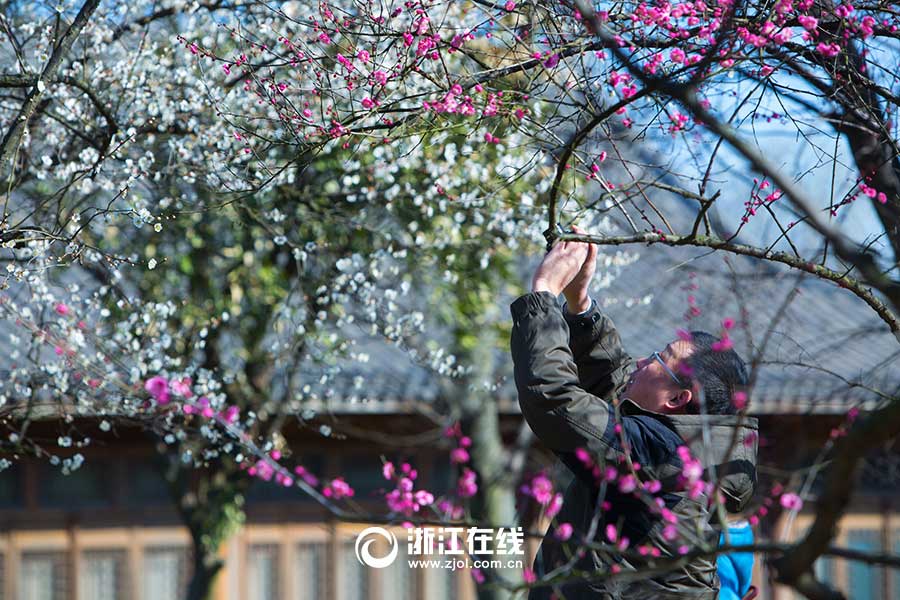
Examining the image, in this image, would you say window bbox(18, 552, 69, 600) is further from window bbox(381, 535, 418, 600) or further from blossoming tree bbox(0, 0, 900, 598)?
window bbox(381, 535, 418, 600)

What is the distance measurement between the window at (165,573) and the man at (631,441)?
589 cm

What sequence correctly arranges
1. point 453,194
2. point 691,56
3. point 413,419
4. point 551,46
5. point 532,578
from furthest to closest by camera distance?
point 413,419
point 453,194
point 551,46
point 691,56
point 532,578

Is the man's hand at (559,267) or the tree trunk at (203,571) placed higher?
the man's hand at (559,267)

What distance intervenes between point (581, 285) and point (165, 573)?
6.07 meters

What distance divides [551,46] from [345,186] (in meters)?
2.50

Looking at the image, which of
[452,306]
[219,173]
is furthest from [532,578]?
[452,306]

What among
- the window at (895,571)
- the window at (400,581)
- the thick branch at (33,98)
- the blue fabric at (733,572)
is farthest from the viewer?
the window at (895,571)

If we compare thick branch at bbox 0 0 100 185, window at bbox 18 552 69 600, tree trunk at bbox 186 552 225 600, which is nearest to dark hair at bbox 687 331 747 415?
thick branch at bbox 0 0 100 185

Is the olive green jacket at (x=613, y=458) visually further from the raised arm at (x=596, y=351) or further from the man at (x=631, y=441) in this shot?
the raised arm at (x=596, y=351)

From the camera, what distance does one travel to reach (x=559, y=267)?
2479mm

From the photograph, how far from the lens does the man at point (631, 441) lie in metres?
2.24

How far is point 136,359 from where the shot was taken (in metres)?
4.73

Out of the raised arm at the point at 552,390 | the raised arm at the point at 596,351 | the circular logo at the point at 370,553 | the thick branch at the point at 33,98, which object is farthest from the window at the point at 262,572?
the raised arm at the point at 552,390

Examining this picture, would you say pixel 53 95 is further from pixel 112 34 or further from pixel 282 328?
pixel 282 328
